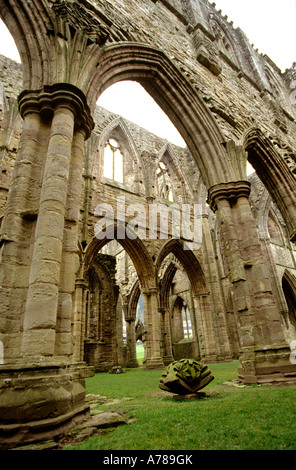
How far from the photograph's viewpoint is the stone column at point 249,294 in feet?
14.8

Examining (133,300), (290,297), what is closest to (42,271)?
(133,300)

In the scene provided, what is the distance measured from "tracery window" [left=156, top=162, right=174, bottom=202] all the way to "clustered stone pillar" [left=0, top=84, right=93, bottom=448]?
39.6ft

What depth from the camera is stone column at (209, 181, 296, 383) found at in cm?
450

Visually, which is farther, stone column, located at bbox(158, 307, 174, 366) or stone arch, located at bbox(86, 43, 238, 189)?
stone column, located at bbox(158, 307, 174, 366)

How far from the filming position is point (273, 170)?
847 cm

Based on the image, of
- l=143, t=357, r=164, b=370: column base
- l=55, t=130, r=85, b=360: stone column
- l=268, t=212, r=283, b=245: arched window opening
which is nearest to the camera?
l=55, t=130, r=85, b=360: stone column

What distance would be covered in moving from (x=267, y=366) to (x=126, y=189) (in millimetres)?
10152

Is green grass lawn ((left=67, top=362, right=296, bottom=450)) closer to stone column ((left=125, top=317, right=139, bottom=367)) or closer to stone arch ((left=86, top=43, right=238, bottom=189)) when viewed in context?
stone arch ((left=86, top=43, right=238, bottom=189))

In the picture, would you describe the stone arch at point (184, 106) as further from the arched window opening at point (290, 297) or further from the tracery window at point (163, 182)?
the arched window opening at point (290, 297)

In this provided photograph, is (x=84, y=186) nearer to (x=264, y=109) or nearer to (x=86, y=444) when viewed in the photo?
(x=264, y=109)

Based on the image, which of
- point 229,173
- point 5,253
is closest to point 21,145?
point 5,253

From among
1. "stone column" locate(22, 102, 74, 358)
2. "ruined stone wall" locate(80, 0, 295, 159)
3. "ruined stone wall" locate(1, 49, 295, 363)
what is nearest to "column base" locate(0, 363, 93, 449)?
"stone column" locate(22, 102, 74, 358)

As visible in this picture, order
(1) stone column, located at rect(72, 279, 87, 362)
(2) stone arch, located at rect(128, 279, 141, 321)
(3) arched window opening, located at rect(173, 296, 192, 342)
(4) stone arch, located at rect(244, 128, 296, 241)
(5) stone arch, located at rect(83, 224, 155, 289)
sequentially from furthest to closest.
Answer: (3) arched window opening, located at rect(173, 296, 192, 342) < (2) stone arch, located at rect(128, 279, 141, 321) < (5) stone arch, located at rect(83, 224, 155, 289) < (1) stone column, located at rect(72, 279, 87, 362) < (4) stone arch, located at rect(244, 128, 296, 241)

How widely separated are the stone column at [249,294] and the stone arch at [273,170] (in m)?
2.85
